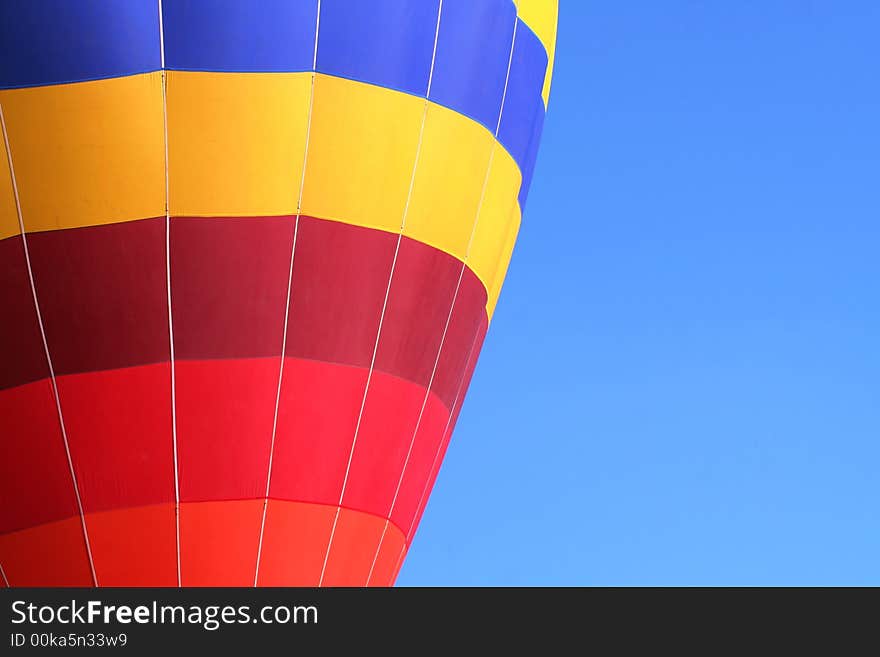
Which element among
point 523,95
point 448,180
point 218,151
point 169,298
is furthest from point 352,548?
point 523,95

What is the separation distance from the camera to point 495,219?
27.2 ft

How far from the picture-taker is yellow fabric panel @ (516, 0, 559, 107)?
8.32 m

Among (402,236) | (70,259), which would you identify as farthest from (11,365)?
(402,236)

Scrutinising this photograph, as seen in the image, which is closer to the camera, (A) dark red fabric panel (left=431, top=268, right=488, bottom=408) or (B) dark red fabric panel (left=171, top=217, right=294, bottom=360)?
(B) dark red fabric panel (left=171, top=217, right=294, bottom=360)

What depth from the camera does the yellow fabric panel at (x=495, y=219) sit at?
321 inches

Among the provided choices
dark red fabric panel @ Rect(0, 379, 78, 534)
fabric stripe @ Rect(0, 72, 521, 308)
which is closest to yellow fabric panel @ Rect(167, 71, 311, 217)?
fabric stripe @ Rect(0, 72, 521, 308)

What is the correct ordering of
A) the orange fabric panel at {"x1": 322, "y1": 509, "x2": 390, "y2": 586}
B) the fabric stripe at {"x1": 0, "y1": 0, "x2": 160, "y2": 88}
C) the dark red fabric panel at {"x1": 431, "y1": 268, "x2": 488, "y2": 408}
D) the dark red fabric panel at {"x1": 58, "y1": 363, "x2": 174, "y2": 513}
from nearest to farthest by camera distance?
1. the fabric stripe at {"x1": 0, "y1": 0, "x2": 160, "y2": 88}
2. the dark red fabric panel at {"x1": 58, "y1": 363, "x2": 174, "y2": 513}
3. the orange fabric panel at {"x1": 322, "y1": 509, "x2": 390, "y2": 586}
4. the dark red fabric panel at {"x1": 431, "y1": 268, "x2": 488, "y2": 408}

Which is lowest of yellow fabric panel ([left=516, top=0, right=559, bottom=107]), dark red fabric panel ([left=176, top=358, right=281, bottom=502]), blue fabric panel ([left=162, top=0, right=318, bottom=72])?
dark red fabric panel ([left=176, top=358, right=281, bottom=502])

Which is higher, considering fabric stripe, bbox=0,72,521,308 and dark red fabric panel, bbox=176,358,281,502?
fabric stripe, bbox=0,72,521,308

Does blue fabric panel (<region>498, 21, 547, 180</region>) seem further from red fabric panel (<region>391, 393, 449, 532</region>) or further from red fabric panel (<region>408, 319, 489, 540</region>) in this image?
red fabric panel (<region>391, 393, 449, 532</region>)

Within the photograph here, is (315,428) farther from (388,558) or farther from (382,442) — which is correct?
(388,558)
